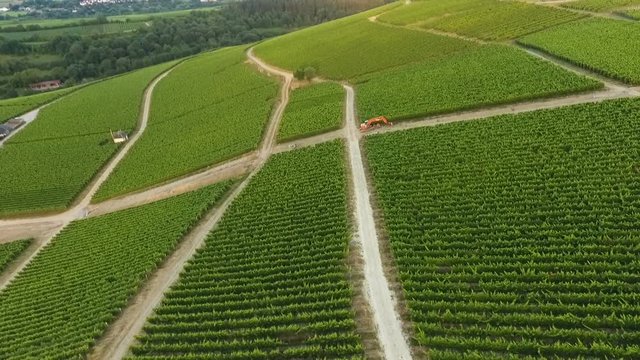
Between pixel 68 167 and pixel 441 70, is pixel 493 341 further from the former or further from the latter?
pixel 68 167

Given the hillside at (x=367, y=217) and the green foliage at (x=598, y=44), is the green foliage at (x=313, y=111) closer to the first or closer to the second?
the hillside at (x=367, y=217)

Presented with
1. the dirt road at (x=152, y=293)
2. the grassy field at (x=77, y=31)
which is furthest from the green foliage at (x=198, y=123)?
the grassy field at (x=77, y=31)

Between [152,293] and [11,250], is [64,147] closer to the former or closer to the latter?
[11,250]

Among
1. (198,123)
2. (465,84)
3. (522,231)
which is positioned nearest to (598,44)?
(465,84)

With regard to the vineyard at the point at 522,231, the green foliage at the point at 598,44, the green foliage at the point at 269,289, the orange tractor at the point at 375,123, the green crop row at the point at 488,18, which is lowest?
the green foliage at the point at 269,289

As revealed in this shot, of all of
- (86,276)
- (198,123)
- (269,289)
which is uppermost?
(198,123)

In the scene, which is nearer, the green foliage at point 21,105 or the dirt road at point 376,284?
the dirt road at point 376,284
